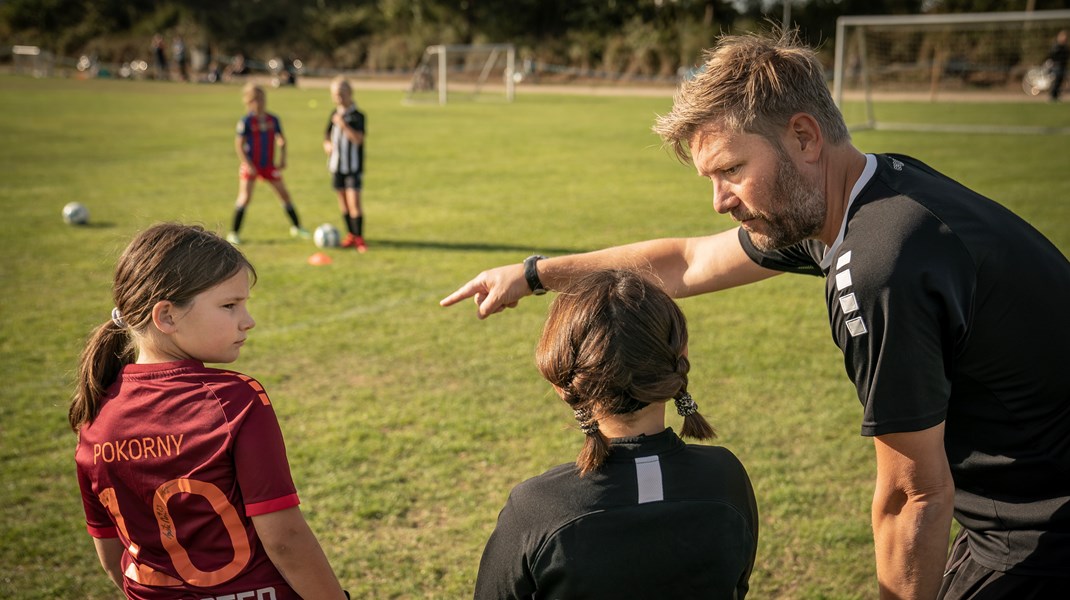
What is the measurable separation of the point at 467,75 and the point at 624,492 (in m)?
44.1

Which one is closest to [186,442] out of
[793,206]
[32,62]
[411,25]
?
[793,206]

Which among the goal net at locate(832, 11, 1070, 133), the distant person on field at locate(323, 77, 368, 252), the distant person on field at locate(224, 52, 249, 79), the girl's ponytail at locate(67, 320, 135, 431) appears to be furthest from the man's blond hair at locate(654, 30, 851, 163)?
the distant person on field at locate(224, 52, 249, 79)

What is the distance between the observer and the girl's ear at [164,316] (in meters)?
2.23

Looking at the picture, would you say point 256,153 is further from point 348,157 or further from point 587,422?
point 587,422

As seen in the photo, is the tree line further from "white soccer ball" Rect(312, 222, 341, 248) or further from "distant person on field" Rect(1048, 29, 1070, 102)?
"white soccer ball" Rect(312, 222, 341, 248)

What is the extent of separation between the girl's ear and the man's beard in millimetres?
1576

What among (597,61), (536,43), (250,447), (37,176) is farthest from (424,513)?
(536,43)

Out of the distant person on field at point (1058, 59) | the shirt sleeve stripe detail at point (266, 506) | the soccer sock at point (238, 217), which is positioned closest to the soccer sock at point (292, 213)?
the soccer sock at point (238, 217)

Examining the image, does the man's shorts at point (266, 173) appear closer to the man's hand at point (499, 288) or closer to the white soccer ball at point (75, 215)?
the white soccer ball at point (75, 215)

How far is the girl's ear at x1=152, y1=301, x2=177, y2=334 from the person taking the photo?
2.23 meters

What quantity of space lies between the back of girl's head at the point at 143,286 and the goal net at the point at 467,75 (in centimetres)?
3738

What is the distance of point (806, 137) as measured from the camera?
7.51 feet

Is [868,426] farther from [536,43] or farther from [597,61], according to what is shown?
[536,43]

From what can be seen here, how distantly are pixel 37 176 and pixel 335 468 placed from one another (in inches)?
567
